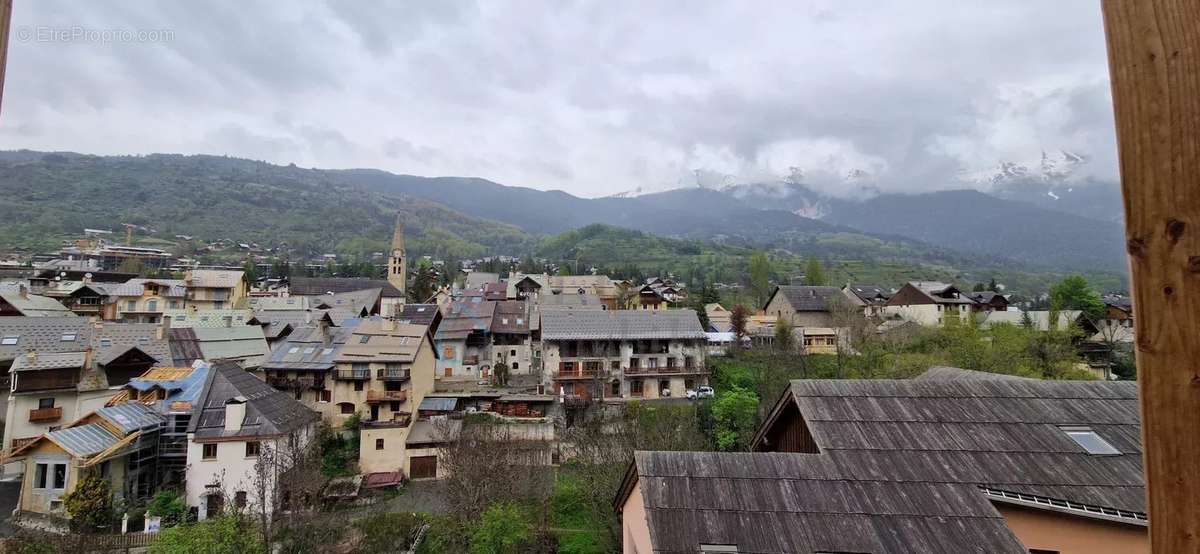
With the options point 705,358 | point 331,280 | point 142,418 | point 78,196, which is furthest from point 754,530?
point 78,196

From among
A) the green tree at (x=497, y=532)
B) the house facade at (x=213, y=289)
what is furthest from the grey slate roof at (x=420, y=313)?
the green tree at (x=497, y=532)

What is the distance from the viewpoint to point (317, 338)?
126 feet

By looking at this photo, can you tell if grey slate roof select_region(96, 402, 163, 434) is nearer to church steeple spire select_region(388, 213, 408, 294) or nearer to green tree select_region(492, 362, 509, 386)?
green tree select_region(492, 362, 509, 386)

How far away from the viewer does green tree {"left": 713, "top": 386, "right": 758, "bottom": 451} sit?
30.3 metres

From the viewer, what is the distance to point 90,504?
72.4 ft

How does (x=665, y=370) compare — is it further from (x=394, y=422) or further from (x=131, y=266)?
(x=131, y=266)

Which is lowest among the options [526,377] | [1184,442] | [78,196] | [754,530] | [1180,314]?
[526,377]

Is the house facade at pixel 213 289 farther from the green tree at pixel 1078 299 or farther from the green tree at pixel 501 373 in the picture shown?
the green tree at pixel 1078 299

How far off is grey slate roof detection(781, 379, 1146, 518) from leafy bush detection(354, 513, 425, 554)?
705 inches

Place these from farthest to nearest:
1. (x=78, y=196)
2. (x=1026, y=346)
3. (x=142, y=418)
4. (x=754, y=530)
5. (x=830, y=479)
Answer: (x=78, y=196) → (x=1026, y=346) → (x=142, y=418) → (x=830, y=479) → (x=754, y=530)

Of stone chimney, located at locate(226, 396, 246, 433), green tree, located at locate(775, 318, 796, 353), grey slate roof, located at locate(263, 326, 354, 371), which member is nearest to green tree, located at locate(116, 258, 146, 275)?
grey slate roof, located at locate(263, 326, 354, 371)

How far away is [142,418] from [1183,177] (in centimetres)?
3585

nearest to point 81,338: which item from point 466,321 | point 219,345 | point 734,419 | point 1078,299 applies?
point 219,345

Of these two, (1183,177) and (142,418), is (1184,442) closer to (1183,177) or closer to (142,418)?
(1183,177)
